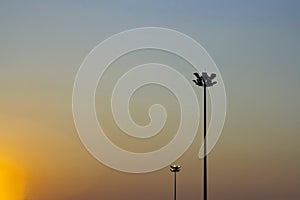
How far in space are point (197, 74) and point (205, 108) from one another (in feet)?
6.84

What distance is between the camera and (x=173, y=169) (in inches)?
2389

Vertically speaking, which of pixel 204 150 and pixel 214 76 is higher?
pixel 214 76

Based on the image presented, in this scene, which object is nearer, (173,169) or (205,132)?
(205,132)

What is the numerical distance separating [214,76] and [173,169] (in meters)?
24.3

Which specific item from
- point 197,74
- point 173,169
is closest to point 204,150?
point 197,74

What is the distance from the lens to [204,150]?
3588cm

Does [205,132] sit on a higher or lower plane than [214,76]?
lower

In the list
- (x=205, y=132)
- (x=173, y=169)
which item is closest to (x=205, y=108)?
(x=205, y=132)

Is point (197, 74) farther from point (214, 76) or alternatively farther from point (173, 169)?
point (173, 169)

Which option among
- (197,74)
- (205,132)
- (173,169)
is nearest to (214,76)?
(197,74)

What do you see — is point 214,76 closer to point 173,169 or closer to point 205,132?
point 205,132

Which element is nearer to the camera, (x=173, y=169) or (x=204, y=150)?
(x=204, y=150)

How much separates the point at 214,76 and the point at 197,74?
1.11 metres

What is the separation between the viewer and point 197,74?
37.5m
